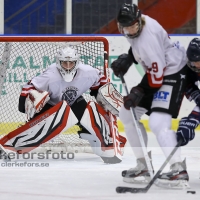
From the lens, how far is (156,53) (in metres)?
3.36

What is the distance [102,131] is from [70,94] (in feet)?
1.39

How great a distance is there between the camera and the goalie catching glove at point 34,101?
4.62 m

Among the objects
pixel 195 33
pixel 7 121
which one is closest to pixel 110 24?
pixel 195 33

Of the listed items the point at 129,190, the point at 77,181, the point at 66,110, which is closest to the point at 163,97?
the point at 129,190

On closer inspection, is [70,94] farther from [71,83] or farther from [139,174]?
[139,174]

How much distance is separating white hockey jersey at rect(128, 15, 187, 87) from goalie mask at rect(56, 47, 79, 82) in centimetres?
133

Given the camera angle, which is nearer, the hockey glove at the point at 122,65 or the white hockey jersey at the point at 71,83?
the hockey glove at the point at 122,65

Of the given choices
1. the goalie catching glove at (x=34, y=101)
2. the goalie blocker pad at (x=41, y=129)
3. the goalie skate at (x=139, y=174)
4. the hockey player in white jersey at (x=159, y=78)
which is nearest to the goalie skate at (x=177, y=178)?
the hockey player in white jersey at (x=159, y=78)

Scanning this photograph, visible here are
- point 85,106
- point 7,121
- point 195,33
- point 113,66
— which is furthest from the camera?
point 195,33

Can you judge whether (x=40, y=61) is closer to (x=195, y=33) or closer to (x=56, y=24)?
(x=56, y=24)

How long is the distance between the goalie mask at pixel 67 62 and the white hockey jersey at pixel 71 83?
0.04 metres

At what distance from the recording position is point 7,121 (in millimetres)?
5676

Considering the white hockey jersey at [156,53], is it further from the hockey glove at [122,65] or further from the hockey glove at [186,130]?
the hockey glove at [186,130]

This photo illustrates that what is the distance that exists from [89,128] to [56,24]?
2208 millimetres
